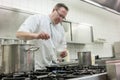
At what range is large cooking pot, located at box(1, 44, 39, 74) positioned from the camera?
1.06m

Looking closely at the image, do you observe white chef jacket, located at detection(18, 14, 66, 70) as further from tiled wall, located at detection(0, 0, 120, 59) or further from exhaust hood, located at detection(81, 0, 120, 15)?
tiled wall, located at detection(0, 0, 120, 59)

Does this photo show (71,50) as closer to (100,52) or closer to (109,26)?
(100,52)

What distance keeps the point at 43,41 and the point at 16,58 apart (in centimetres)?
66

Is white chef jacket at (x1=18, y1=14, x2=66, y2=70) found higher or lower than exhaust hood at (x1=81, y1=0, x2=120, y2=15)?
lower

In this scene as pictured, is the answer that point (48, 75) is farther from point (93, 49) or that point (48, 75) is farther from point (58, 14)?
point (93, 49)

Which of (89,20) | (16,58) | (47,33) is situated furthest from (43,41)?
(89,20)

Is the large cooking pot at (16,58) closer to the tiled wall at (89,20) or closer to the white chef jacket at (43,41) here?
the white chef jacket at (43,41)

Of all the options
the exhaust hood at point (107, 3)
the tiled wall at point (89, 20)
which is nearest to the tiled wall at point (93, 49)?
the tiled wall at point (89, 20)

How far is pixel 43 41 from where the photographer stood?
5.64 feet

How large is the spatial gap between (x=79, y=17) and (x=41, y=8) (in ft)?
3.75

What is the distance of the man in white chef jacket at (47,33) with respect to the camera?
1.63 meters

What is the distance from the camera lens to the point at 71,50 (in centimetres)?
391

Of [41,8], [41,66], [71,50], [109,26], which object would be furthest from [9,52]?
→ [109,26]

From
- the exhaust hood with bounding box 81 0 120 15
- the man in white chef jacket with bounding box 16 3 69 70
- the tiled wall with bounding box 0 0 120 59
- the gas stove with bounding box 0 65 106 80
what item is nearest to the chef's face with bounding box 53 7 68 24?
the man in white chef jacket with bounding box 16 3 69 70
